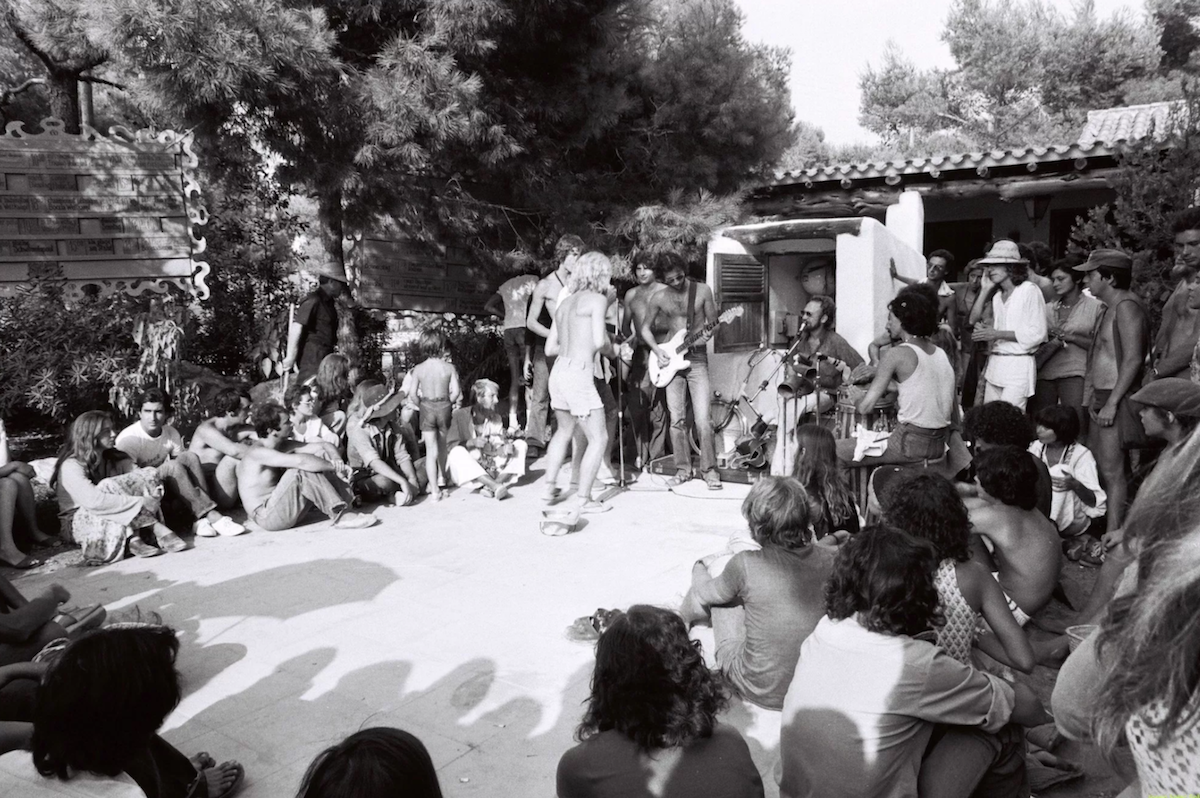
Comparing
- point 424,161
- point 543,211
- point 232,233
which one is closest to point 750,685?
point 424,161

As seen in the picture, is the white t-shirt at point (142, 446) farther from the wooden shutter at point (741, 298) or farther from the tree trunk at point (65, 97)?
the wooden shutter at point (741, 298)

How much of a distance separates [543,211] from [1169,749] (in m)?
8.27

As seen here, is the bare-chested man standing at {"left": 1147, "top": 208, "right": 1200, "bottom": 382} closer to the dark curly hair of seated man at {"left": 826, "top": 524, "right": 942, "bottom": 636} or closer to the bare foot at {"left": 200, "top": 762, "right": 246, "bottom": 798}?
the dark curly hair of seated man at {"left": 826, "top": 524, "right": 942, "bottom": 636}

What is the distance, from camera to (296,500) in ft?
20.4

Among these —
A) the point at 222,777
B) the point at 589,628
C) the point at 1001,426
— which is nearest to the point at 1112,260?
the point at 1001,426

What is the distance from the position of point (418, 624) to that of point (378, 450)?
282 centimetres

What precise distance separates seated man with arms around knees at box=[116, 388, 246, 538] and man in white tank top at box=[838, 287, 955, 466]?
4140 mm

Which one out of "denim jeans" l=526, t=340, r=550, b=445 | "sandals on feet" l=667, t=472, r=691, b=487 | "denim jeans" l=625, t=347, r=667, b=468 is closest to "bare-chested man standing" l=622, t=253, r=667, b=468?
"denim jeans" l=625, t=347, r=667, b=468

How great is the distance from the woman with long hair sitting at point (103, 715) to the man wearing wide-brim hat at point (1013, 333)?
522cm

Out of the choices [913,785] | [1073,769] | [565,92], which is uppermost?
[565,92]

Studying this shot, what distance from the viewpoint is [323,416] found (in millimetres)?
7133

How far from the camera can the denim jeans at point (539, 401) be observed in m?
8.57

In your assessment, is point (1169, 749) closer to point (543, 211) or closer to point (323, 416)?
point (323, 416)

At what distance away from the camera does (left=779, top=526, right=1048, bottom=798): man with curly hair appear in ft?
7.59
